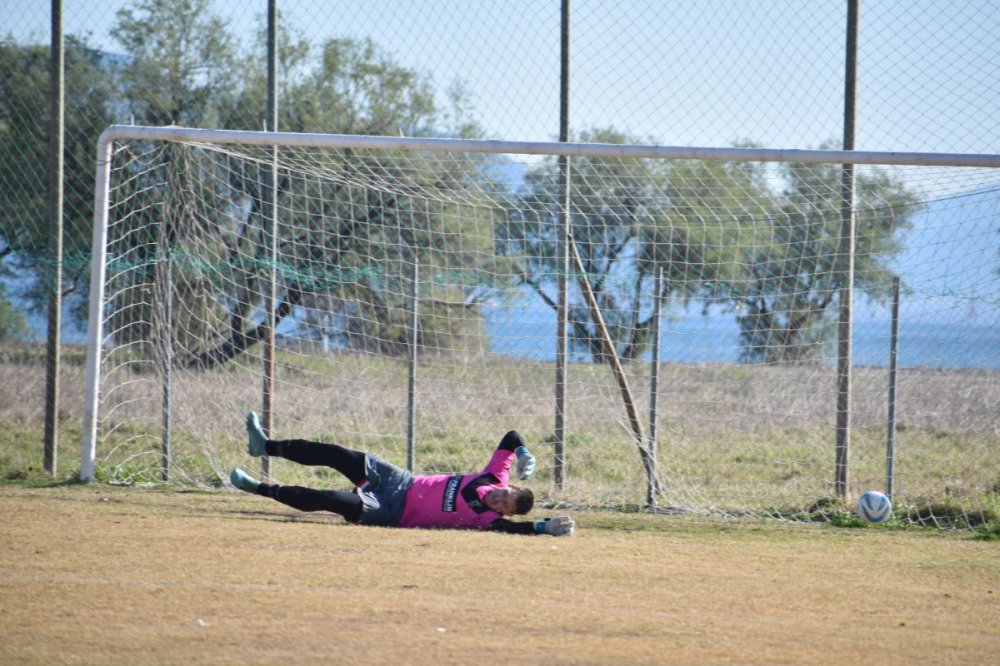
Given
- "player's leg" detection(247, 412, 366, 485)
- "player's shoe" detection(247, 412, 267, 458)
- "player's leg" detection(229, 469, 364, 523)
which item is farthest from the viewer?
"player's shoe" detection(247, 412, 267, 458)

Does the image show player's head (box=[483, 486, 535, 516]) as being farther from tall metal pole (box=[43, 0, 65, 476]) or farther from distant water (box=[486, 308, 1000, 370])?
tall metal pole (box=[43, 0, 65, 476])

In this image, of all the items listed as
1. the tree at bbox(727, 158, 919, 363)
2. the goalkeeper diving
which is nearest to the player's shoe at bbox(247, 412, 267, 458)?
the goalkeeper diving

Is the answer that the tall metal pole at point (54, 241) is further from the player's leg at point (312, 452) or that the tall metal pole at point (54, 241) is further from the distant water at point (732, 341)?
the distant water at point (732, 341)

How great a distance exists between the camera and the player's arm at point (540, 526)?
7637mm

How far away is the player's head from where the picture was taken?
7734 millimetres

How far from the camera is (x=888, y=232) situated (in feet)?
36.6

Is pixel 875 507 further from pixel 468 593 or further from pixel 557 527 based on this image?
pixel 468 593

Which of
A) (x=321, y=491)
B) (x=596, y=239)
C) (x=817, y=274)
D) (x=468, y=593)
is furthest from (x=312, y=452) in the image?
(x=596, y=239)

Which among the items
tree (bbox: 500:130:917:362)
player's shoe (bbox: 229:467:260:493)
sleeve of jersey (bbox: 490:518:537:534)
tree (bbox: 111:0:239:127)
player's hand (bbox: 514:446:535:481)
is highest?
tree (bbox: 111:0:239:127)

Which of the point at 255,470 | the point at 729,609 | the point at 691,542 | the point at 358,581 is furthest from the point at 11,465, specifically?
the point at 729,609

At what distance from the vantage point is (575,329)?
10945mm

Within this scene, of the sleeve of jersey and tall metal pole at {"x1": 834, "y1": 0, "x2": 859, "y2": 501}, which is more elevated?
tall metal pole at {"x1": 834, "y1": 0, "x2": 859, "y2": 501}

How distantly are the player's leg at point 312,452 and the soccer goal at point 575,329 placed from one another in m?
1.83

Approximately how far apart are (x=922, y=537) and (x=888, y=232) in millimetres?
3938
